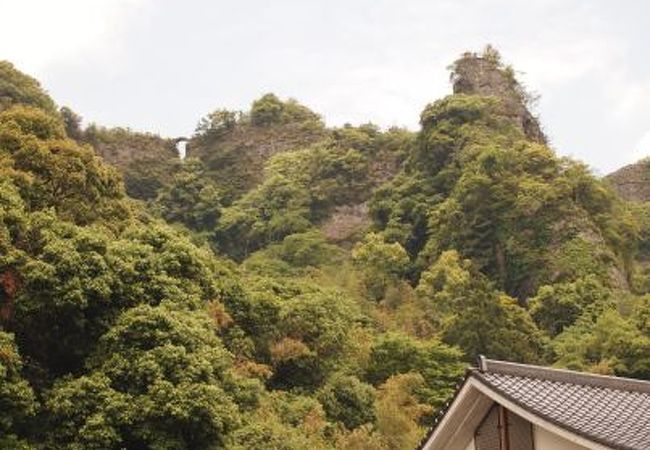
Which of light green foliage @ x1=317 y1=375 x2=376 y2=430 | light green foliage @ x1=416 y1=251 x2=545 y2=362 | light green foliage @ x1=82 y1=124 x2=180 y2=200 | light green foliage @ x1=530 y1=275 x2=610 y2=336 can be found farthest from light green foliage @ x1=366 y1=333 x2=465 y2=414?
light green foliage @ x1=82 y1=124 x2=180 y2=200

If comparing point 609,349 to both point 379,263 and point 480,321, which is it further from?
point 379,263

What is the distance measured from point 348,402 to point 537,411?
15.6m

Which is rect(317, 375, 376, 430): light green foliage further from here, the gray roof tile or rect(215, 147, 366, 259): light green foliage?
rect(215, 147, 366, 259): light green foliage

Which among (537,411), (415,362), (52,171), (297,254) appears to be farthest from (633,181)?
(537,411)

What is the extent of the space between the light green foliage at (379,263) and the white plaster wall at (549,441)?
2864 centimetres

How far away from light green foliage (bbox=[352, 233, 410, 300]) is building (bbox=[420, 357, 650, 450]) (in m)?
27.9

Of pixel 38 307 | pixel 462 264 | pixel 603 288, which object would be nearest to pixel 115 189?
pixel 38 307

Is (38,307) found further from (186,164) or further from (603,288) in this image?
(186,164)

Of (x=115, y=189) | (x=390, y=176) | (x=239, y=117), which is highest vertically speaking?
→ (x=239, y=117)

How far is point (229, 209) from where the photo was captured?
52656 millimetres

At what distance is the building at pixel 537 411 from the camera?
355 inches

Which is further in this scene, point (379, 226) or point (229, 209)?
point (229, 209)

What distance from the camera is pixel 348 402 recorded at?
2450cm

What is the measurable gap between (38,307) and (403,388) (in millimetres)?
11321
